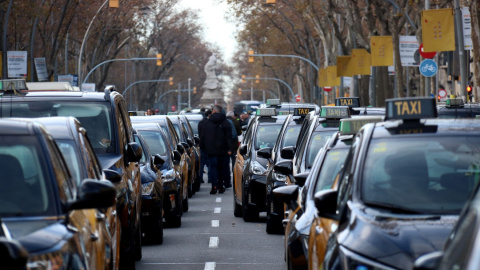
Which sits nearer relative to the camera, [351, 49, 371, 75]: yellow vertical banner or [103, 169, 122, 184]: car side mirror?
[103, 169, 122, 184]: car side mirror

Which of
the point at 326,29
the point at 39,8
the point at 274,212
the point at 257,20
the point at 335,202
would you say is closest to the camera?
the point at 335,202

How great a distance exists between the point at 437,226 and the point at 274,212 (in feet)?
29.8

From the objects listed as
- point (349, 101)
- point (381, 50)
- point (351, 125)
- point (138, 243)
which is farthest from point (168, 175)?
point (381, 50)

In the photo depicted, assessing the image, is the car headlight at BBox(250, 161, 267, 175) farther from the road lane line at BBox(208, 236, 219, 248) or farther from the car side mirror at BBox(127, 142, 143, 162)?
the car side mirror at BBox(127, 142, 143, 162)

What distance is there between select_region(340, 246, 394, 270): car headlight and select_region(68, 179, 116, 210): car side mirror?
1.33 metres

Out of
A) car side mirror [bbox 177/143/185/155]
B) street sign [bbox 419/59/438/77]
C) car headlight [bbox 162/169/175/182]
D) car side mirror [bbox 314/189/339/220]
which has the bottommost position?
car headlight [bbox 162/169/175/182]

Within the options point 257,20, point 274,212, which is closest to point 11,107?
point 274,212

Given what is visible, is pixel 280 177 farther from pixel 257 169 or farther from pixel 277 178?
pixel 257 169

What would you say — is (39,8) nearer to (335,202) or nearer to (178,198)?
(178,198)

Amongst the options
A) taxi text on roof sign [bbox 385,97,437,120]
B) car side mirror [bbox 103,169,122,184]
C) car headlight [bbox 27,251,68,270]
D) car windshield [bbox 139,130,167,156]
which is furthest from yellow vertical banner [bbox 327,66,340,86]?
car headlight [bbox 27,251,68,270]

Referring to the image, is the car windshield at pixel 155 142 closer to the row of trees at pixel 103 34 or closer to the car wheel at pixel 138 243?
the car wheel at pixel 138 243

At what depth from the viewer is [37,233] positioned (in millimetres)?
5582

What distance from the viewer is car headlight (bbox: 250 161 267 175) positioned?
17.3 m

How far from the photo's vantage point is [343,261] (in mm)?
5938
